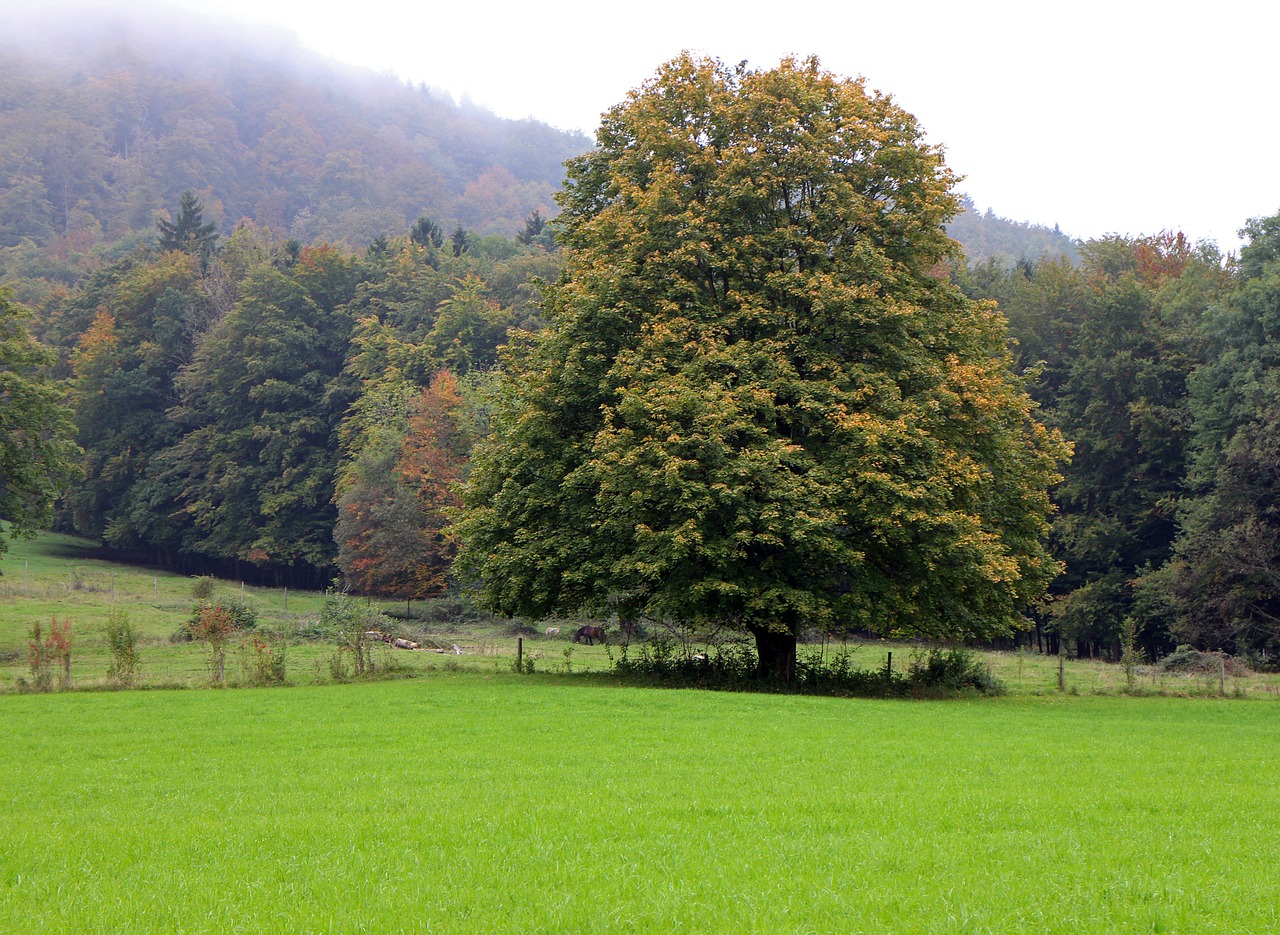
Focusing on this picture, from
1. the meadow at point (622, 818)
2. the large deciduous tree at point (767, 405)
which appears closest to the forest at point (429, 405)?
the large deciduous tree at point (767, 405)

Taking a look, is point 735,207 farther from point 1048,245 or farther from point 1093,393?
point 1048,245

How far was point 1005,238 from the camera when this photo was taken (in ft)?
527

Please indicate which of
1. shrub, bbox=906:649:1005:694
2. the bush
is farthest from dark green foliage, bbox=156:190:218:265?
the bush

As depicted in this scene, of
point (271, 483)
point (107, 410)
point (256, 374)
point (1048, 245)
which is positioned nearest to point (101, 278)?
point (107, 410)

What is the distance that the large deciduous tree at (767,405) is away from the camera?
2734cm

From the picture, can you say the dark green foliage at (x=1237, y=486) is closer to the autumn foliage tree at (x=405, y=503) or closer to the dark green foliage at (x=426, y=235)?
the autumn foliage tree at (x=405, y=503)

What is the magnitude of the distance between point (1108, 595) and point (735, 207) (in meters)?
35.5

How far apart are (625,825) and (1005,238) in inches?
6468

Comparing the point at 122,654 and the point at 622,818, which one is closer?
the point at 622,818

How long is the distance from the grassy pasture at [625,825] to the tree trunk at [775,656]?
8910 millimetres

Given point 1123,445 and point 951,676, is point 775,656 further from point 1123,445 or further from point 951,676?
point 1123,445

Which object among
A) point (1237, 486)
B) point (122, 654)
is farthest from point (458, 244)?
point (122, 654)

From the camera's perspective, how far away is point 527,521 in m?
31.2

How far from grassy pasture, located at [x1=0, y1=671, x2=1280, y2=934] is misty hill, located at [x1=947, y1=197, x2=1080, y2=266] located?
4850 inches
